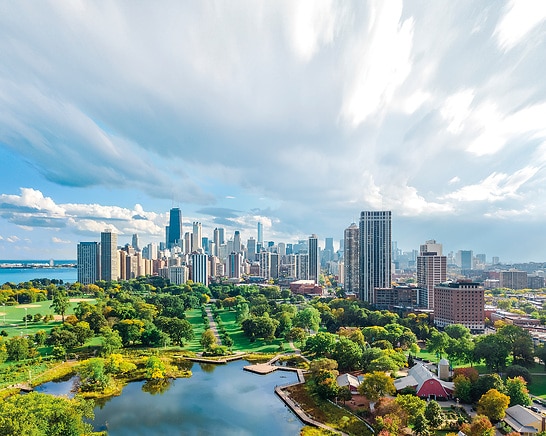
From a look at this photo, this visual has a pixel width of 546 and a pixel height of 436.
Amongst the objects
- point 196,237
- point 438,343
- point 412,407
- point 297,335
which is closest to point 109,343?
point 297,335

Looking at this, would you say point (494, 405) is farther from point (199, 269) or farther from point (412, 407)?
point (199, 269)

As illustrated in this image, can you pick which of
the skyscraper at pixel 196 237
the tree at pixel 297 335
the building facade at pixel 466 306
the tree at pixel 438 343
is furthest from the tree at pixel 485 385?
the skyscraper at pixel 196 237

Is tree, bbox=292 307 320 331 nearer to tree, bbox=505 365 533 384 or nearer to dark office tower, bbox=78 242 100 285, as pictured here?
tree, bbox=505 365 533 384

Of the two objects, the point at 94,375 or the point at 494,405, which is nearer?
the point at 494,405

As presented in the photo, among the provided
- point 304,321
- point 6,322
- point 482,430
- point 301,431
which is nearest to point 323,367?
point 301,431

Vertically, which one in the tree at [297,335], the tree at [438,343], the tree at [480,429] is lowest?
the tree at [297,335]

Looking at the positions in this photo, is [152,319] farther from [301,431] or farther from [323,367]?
[301,431]

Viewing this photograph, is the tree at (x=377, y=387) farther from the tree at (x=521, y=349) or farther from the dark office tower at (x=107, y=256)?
the dark office tower at (x=107, y=256)

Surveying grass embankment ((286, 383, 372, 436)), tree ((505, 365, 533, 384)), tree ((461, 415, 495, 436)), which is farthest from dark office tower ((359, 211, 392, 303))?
tree ((461, 415, 495, 436))
